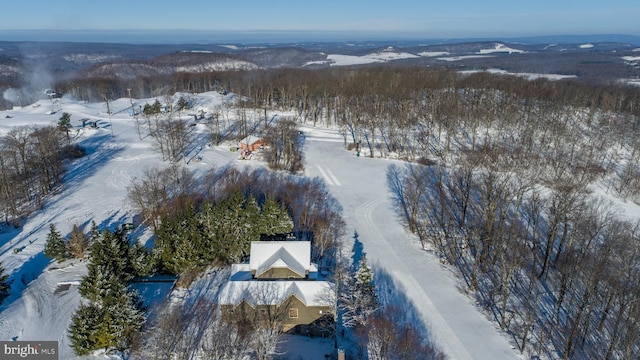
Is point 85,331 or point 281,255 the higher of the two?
point 281,255

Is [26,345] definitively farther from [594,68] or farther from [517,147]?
[594,68]

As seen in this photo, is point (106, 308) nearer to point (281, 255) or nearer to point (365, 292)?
point (281, 255)

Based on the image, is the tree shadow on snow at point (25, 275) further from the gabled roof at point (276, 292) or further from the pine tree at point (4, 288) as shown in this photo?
the gabled roof at point (276, 292)

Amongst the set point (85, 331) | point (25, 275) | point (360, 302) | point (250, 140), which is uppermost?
point (250, 140)

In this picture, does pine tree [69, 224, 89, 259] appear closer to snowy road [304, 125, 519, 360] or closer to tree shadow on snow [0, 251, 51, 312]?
tree shadow on snow [0, 251, 51, 312]

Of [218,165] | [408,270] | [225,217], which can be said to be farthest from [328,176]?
[225,217]
